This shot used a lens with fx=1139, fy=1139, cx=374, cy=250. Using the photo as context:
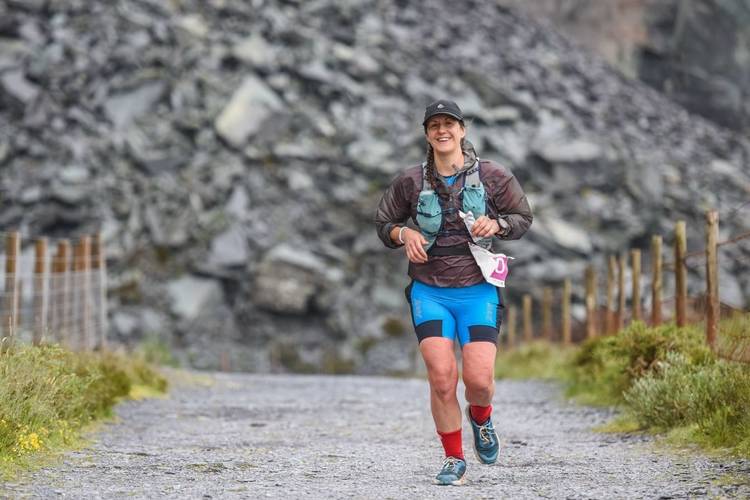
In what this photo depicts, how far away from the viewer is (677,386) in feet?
25.2

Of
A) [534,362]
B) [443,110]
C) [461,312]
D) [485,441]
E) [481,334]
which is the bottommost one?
[485,441]

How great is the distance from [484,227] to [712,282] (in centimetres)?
350

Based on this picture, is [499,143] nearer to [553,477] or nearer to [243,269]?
[243,269]

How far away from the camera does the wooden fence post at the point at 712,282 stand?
8.59m

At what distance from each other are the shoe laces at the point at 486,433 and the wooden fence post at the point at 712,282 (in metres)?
3.07

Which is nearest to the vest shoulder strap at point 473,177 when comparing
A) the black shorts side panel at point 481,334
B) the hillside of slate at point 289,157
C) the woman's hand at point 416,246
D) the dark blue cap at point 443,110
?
the dark blue cap at point 443,110

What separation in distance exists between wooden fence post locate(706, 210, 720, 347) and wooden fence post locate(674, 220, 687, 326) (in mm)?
761

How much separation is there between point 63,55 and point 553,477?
107ft

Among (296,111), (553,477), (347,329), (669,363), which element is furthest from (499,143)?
(553,477)

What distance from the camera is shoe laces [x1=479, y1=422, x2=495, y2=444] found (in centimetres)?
614

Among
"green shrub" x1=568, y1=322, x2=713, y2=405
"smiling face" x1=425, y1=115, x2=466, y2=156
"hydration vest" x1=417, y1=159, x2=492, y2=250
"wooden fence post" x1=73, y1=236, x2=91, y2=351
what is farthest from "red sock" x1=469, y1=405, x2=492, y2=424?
"wooden fence post" x1=73, y1=236, x2=91, y2=351

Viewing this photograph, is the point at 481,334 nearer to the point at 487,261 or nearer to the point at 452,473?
the point at 487,261

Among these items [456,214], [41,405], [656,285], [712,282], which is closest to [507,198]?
[456,214]

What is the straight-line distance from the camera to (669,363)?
848 cm
